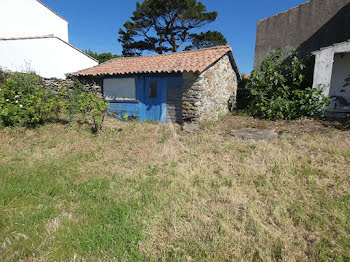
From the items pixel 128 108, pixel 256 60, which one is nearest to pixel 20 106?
pixel 128 108

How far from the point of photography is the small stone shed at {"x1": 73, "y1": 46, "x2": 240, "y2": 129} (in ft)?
27.1

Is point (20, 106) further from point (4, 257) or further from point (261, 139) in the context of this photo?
point (261, 139)

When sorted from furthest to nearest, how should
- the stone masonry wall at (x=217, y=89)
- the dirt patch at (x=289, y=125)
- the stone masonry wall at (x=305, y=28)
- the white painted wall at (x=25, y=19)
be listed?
1. the white painted wall at (x=25, y=19)
2. the stone masonry wall at (x=305, y=28)
3. the stone masonry wall at (x=217, y=89)
4. the dirt patch at (x=289, y=125)

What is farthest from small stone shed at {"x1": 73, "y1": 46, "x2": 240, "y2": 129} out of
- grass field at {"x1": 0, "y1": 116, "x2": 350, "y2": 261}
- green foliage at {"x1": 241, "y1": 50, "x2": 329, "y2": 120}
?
grass field at {"x1": 0, "y1": 116, "x2": 350, "y2": 261}

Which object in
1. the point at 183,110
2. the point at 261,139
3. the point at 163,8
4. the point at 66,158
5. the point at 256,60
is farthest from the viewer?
the point at 163,8

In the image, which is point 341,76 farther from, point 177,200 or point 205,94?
point 177,200

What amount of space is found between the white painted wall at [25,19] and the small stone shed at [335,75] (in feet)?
66.4

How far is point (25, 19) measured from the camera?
15.4 meters

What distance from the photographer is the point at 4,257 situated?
2125 mm

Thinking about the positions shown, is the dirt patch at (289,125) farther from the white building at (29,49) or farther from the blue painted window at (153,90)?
the white building at (29,49)

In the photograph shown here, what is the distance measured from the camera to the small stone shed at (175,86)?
8.27 metres

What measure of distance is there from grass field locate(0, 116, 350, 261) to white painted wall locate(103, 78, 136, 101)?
188 inches

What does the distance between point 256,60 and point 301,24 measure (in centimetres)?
276

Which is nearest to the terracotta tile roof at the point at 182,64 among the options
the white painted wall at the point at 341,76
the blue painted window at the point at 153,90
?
the blue painted window at the point at 153,90
